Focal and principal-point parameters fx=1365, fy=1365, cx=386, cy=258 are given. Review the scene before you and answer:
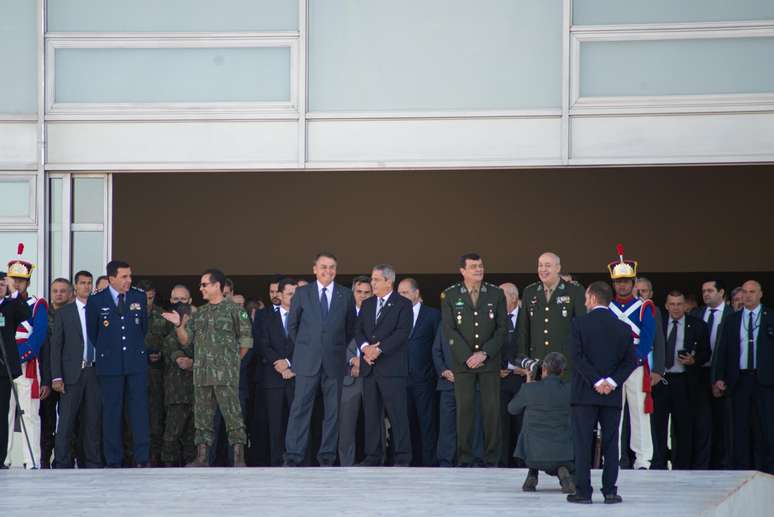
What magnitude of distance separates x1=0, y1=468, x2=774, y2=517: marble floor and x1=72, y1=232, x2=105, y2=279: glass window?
11.1ft

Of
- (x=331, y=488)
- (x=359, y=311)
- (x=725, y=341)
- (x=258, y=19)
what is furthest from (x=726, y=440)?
(x=258, y=19)

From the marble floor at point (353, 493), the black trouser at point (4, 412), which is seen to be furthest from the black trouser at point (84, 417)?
the marble floor at point (353, 493)

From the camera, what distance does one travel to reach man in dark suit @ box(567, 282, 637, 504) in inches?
368

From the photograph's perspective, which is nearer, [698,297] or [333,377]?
[333,377]

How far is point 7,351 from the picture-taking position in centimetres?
1221

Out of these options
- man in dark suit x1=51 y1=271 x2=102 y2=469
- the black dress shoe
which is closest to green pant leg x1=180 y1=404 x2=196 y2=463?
man in dark suit x1=51 y1=271 x2=102 y2=469

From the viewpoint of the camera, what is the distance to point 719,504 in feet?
30.1

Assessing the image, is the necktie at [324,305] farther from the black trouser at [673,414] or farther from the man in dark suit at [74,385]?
the black trouser at [673,414]

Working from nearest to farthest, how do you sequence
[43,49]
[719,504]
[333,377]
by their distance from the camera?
1. [719,504]
2. [333,377]
3. [43,49]

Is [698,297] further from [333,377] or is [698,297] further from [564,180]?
[333,377]

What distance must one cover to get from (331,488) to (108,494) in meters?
1.63

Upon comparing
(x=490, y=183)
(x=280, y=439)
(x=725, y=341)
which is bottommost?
(x=280, y=439)

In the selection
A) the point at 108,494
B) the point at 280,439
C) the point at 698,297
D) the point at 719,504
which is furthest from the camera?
the point at 698,297

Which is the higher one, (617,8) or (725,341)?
(617,8)
